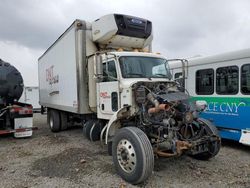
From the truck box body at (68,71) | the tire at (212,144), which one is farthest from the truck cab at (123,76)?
the tire at (212,144)

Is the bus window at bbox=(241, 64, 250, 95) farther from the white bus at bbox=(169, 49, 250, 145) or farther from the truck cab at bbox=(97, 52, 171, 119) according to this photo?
the truck cab at bbox=(97, 52, 171, 119)

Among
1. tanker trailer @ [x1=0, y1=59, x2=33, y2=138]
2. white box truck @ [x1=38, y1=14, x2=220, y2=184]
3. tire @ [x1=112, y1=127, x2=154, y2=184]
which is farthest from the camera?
tanker trailer @ [x1=0, y1=59, x2=33, y2=138]

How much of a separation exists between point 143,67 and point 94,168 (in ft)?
8.24

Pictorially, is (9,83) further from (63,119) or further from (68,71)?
(68,71)

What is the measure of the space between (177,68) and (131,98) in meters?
4.13

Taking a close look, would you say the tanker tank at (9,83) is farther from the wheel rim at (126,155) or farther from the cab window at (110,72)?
the wheel rim at (126,155)

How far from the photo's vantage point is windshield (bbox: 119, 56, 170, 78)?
5.81m

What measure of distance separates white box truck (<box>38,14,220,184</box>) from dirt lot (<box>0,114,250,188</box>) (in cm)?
36

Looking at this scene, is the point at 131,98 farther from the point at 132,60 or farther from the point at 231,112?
the point at 231,112

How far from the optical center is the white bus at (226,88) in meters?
6.66

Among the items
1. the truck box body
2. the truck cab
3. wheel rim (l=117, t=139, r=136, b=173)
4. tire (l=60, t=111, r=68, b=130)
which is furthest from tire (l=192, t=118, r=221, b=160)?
tire (l=60, t=111, r=68, b=130)

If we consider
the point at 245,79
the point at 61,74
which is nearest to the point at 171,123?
the point at 245,79

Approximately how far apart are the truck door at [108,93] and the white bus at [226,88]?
76.0 inches

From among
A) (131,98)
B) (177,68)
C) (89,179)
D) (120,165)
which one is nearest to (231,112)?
(177,68)
